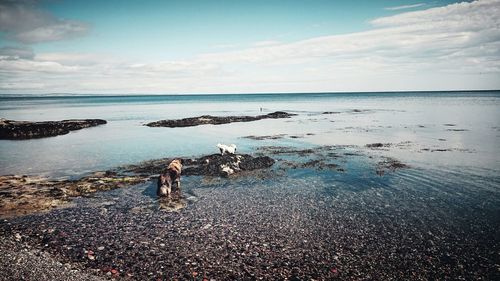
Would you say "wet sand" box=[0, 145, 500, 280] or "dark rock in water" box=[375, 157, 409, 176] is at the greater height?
"dark rock in water" box=[375, 157, 409, 176]

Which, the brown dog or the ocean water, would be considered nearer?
the ocean water

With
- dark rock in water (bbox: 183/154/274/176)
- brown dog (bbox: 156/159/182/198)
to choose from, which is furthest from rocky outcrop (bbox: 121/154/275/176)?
brown dog (bbox: 156/159/182/198)

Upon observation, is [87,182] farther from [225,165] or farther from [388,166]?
[388,166]

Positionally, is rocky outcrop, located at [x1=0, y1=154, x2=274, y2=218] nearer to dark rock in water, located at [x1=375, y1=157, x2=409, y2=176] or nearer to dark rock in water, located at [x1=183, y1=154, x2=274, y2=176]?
dark rock in water, located at [x1=183, y1=154, x2=274, y2=176]

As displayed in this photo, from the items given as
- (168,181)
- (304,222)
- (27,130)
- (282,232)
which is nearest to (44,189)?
(168,181)

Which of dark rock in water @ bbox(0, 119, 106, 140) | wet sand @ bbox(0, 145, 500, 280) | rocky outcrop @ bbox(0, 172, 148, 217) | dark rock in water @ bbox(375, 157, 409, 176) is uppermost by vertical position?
dark rock in water @ bbox(0, 119, 106, 140)

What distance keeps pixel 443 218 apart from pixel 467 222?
90cm

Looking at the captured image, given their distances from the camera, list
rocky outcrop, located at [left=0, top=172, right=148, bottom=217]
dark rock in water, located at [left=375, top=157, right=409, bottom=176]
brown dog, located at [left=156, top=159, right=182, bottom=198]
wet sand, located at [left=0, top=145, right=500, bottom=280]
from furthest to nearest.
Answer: dark rock in water, located at [left=375, top=157, right=409, bottom=176] < brown dog, located at [left=156, top=159, right=182, bottom=198] < rocky outcrop, located at [left=0, top=172, right=148, bottom=217] < wet sand, located at [left=0, top=145, right=500, bottom=280]

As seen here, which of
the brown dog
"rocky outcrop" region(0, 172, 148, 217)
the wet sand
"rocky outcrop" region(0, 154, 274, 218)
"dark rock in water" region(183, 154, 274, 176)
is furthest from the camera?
"dark rock in water" region(183, 154, 274, 176)

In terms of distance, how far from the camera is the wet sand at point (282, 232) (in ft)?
31.7

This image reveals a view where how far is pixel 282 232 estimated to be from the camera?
12438mm

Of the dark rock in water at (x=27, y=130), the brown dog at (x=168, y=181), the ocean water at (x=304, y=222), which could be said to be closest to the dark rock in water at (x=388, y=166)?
the ocean water at (x=304, y=222)

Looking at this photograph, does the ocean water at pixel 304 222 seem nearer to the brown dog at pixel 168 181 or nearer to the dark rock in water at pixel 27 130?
the brown dog at pixel 168 181

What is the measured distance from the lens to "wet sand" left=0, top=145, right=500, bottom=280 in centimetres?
966
